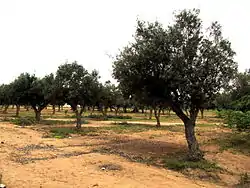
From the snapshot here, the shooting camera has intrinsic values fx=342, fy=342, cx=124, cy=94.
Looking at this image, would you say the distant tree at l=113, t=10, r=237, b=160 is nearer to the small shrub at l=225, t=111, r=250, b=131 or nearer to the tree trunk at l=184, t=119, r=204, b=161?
the tree trunk at l=184, t=119, r=204, b=161

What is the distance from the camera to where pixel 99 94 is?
123 feet

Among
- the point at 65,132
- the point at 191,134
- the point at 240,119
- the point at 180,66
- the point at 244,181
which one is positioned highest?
the point at 180,66

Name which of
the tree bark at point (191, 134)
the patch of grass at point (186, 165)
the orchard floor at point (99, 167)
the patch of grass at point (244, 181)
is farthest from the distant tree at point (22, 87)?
the patch of grass at point (244, 181)

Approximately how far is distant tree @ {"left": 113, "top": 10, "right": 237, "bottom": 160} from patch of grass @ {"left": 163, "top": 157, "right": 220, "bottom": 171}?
28.0 inches

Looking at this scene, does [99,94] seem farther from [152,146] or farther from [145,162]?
[145,162]

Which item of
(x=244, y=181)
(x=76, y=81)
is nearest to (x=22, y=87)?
(x=76, y=81)

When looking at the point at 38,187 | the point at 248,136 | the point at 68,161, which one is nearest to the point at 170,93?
the point at 68,161

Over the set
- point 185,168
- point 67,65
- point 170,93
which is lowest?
point 185,168

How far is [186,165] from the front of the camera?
17078mm

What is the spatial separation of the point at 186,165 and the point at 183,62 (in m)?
5.45

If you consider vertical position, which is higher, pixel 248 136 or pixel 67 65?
pixel 67 65

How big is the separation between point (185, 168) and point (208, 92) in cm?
477

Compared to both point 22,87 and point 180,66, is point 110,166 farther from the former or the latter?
point 22,87

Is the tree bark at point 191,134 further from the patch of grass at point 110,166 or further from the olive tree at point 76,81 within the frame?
the olive tree at point 76,81
